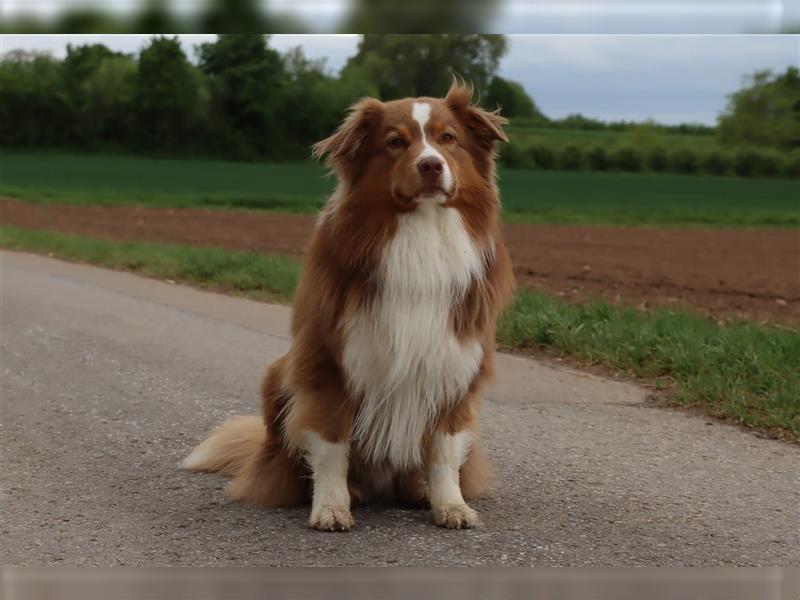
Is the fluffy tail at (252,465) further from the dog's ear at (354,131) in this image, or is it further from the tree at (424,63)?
the tree at (424,63)

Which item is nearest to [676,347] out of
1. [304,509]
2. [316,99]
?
[316,99]

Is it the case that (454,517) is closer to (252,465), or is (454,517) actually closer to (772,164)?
(252,465)

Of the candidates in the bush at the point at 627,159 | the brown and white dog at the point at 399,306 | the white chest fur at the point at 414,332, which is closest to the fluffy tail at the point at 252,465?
the brown and white dog at the point at 399,306

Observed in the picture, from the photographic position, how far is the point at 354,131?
11.1ft

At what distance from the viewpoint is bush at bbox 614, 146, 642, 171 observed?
7.58 m

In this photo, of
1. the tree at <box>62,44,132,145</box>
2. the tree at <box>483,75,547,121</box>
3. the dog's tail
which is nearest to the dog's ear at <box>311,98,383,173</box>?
the dog's tail

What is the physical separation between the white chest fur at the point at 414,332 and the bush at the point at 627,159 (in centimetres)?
427

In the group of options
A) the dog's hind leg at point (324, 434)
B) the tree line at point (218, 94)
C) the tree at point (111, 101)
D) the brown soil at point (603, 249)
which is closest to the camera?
the dog's hind leg at point (324, 434)

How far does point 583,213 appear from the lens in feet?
30.4

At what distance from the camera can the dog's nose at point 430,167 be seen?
3.23 metres

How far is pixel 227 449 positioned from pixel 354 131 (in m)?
1.66

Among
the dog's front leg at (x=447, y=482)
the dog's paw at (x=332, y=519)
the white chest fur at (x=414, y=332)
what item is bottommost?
the dog's paw at (x=332, y=519)

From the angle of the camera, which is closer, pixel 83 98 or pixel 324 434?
pixel 324 434

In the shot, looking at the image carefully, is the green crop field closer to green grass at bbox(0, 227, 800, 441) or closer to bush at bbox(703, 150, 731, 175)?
bush at bbox(703, 150, 731, 175)
